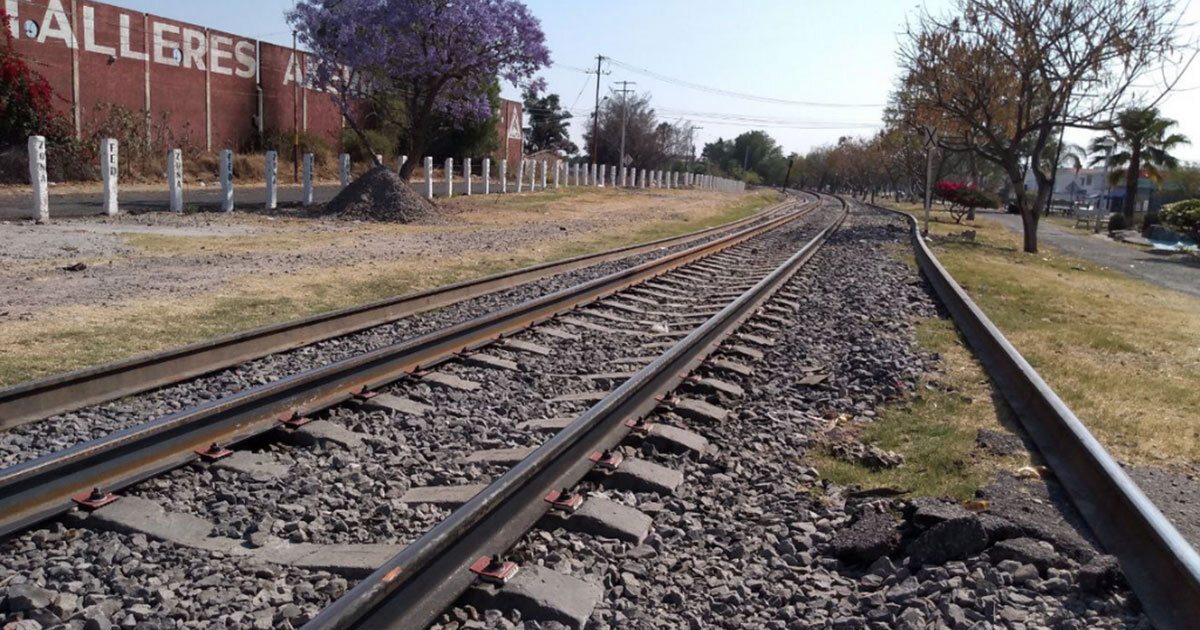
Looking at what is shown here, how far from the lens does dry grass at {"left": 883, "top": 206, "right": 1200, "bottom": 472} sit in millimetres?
6492

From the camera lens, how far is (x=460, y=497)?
4578 mm

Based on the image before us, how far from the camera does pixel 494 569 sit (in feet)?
12.3

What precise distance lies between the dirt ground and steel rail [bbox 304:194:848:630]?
160 inches

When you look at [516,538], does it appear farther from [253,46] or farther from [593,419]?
[253,46]

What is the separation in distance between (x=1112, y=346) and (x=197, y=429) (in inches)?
349

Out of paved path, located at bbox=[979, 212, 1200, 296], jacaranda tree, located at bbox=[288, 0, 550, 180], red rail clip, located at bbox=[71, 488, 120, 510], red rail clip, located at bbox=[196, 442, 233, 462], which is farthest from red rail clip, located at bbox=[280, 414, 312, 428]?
jacaranda tree, located at bbox=[288, 0, 550, 180]

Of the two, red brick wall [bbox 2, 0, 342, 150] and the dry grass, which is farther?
red brick wall [bbox 2, 0, 342, 150]

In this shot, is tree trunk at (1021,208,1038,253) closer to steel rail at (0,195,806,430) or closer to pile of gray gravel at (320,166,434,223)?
pile of gray gravel at (320,166,434,223)

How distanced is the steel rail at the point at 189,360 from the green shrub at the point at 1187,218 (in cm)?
2676

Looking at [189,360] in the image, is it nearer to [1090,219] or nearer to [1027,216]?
[1027,216]

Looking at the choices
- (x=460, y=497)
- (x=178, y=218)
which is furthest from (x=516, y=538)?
(x=178, y=218)

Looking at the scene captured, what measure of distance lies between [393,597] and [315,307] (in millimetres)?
7194

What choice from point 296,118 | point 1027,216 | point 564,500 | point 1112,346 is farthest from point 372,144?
point 564,500

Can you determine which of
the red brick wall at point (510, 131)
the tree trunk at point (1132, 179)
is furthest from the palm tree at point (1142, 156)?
the red brick wall at point (510, 131)
